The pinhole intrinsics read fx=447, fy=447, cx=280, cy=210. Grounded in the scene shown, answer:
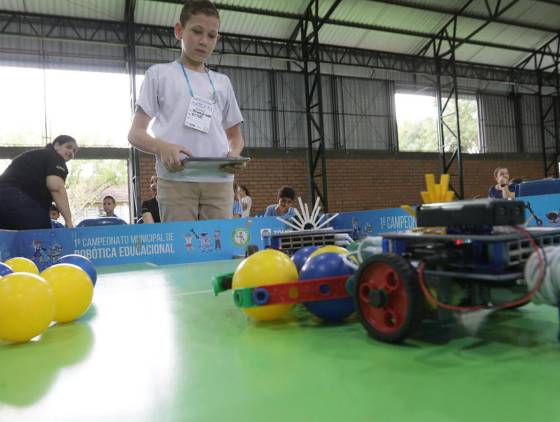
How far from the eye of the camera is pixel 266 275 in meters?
1.54

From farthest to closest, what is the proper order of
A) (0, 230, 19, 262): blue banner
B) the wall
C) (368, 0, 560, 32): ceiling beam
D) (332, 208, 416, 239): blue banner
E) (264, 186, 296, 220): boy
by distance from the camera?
1. the wall
2. (368, 0, 560, 32): ceiling beam
3. (264, 186, 296, 220): boy
4. (332, 208, 416, 239): blue banner
5. (0, 230, 19, 262): blue banner

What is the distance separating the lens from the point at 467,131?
706 inches

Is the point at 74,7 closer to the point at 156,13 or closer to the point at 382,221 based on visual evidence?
the point at 156,13

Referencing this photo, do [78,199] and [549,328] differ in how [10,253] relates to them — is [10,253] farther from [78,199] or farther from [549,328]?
[78,199]

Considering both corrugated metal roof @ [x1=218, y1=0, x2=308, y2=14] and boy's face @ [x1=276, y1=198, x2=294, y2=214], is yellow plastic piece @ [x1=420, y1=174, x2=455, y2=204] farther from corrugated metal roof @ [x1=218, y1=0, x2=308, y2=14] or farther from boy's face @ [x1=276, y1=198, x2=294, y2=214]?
corrugated metal roof @ [x1=218, y1=0, x2=308, y2=14]

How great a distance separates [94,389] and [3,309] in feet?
2.15

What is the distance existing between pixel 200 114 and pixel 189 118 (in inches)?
2.8

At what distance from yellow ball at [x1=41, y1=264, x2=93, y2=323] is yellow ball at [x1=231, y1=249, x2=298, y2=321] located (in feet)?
2.30

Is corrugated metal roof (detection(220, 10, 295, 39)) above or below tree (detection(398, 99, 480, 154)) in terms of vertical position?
above

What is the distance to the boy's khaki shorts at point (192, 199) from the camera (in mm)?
2551

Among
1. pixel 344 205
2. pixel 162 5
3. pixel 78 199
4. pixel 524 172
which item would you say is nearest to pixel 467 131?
pixel 524 172

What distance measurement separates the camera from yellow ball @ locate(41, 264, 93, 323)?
178 centimetres

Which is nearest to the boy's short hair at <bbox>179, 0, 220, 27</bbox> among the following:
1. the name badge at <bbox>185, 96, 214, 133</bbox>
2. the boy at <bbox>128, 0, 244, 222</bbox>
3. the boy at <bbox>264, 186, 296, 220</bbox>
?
the boy at <bbox>128, 0, 244, 222</bbox>

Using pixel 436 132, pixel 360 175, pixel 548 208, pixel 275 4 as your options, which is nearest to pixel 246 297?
pixel 548 208
